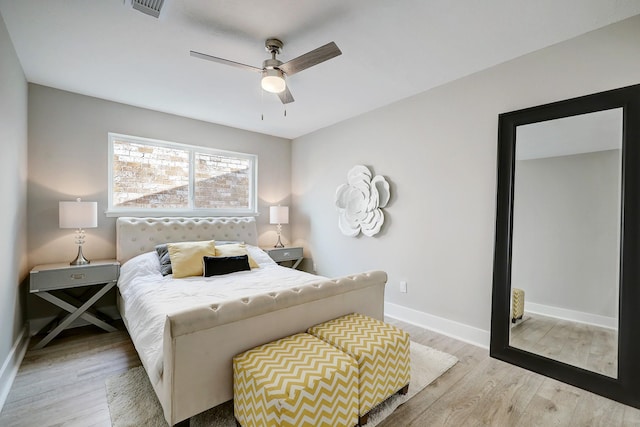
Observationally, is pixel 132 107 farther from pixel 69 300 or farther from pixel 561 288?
pixel 561 288

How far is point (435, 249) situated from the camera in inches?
121

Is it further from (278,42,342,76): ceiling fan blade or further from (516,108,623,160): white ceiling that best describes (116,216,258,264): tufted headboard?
(516,108,623,160): white ceiling

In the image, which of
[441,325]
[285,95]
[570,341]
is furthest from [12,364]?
[570,341]

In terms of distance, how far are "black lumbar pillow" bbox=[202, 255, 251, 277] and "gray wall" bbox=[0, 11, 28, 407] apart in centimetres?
145

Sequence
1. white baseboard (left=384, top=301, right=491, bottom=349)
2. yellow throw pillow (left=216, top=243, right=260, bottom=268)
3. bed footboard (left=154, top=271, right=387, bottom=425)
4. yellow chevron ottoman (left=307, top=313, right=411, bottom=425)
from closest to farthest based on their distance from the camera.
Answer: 1. bed footboard (left=154, top=271, right=387, bottom=425)
2. yellow chevron ottoman (left=307, top=313, right=411, bottom=425)
3. white baseboard (left=384, top=301, right=491, bottom=349)
4. yellow throw pillow (left=216, top=243, right=260, bottom=268)

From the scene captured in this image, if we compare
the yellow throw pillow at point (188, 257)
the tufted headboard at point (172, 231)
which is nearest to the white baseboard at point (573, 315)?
the yellow throw pillow at point (188, 257)

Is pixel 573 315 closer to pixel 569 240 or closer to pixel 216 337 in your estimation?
pixel 569 240

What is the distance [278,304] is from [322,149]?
306 centimetres

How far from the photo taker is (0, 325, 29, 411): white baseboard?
6.32 feet

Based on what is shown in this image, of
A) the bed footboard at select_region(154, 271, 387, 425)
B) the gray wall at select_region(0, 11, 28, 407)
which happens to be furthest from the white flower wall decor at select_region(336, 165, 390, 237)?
the gray wall at select_region(0, 11, 28, 407)

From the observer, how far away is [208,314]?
60.7 inches

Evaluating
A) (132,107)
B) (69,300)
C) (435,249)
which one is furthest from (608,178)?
(69,300)

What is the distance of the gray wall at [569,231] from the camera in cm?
206

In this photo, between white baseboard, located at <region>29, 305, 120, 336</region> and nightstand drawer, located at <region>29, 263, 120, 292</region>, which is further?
white baseboard, located at <region>29, 305, 120, 336</region>
